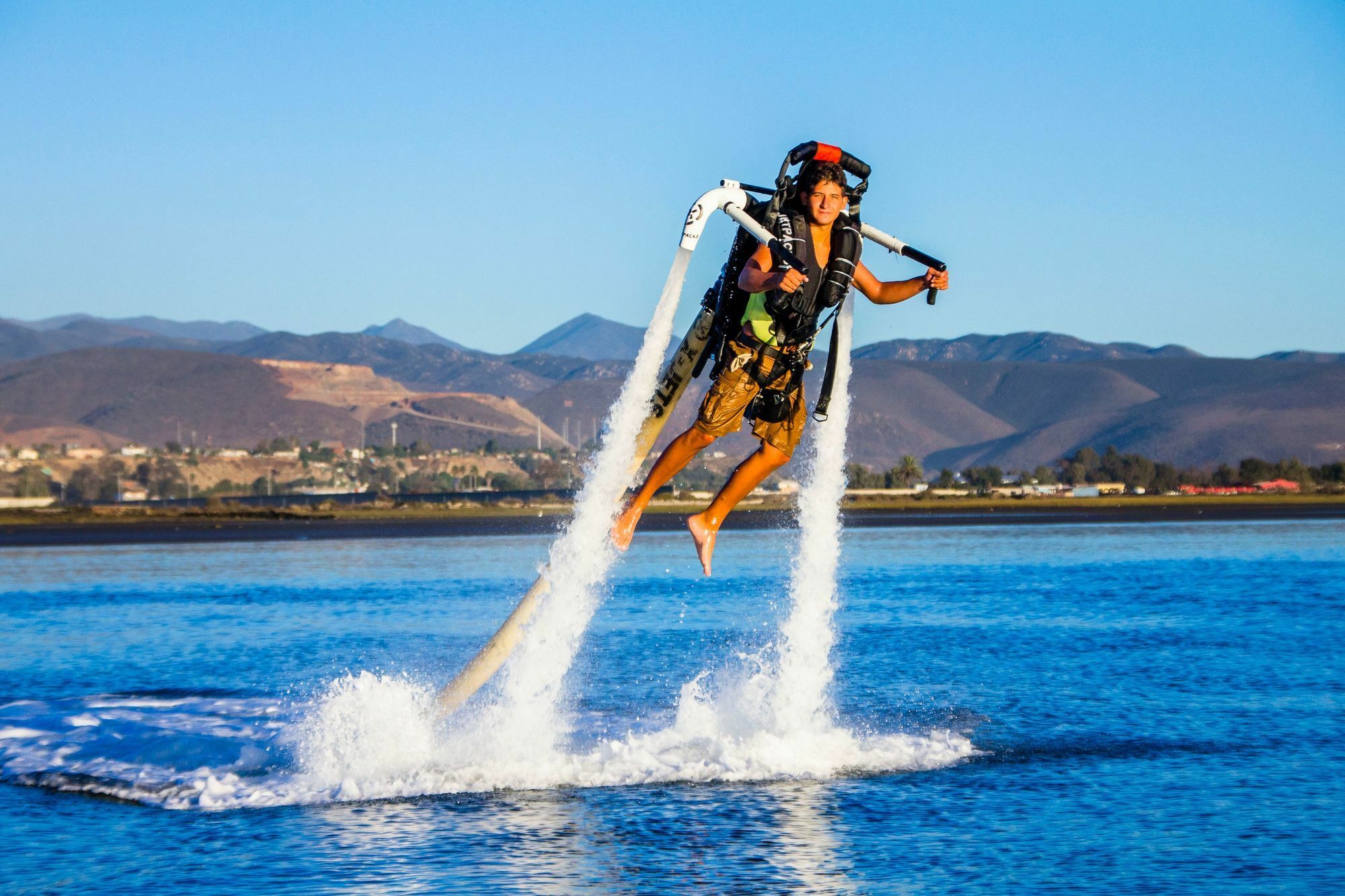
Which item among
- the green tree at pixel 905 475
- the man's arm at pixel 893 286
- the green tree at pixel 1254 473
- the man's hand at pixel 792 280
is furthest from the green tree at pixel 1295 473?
the man's hand at pixel 792 280

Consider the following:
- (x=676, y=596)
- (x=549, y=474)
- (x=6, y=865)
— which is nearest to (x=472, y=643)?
(x=676, y=596)

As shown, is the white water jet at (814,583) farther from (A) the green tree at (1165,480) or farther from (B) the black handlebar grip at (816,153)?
(A) the green tree at (1165,480)

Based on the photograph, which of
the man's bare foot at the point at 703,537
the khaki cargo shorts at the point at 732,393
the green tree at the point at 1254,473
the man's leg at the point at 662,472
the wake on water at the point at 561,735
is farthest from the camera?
the green tree at the point at 1254,473

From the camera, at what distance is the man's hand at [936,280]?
13328mm

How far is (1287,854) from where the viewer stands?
12062 millimetres

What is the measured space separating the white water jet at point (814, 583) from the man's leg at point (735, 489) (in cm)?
126

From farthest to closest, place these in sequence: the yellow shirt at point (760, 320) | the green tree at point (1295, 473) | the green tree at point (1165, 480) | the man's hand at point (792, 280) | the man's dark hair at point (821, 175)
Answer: the green tree at point (1165, 480)
the green tree at point (1295, 473)
the yellow shirt at point (760, 320)
the man's dark hair at point (821, 175)
the man's hand at point (792, 280)

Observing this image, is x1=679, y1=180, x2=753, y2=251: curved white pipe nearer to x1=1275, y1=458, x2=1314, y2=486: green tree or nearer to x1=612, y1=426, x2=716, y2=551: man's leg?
x1=612, y1=426, x2=716, y2=551: man's leg

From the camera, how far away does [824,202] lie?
1323 centimetres

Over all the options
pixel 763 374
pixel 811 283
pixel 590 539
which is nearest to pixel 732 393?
pixel 763 374

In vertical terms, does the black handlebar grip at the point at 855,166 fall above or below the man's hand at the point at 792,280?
above

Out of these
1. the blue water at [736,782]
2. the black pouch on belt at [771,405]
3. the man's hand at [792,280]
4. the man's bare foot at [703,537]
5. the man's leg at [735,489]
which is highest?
the man's hand at [792,280]

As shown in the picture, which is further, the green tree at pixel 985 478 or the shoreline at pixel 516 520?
the green tree at pixel 985 478

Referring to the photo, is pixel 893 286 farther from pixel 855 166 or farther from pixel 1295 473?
pixel 1295 473
